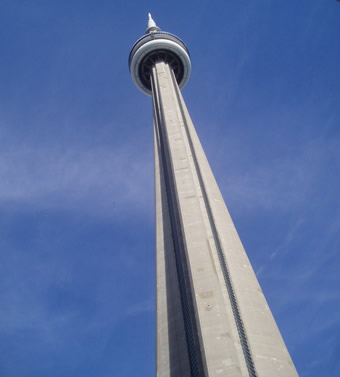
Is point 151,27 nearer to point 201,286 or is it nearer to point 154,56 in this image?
point 154,56

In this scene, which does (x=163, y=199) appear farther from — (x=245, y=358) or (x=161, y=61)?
(x=161, y=61)

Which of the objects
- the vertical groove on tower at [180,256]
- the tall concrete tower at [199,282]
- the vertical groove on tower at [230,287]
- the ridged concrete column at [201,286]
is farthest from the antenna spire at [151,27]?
the vertical groove on tower at [230,287]

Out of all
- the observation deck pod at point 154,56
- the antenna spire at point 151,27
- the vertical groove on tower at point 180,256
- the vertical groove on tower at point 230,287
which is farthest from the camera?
the antenna spire at point 151,27

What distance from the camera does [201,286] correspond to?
1662 centimetres

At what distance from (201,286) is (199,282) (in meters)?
0.28

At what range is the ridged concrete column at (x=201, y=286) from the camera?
13.9m

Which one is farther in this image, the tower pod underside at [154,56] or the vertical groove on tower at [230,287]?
the tower pod underside at [154,56]

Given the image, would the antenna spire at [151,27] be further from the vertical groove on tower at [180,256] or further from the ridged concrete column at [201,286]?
the ridged concrete column at [201,286]

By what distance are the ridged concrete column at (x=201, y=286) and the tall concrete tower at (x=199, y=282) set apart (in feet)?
0.12

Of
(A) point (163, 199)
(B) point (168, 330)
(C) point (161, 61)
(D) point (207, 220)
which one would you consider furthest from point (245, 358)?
(C) point (161, 61)

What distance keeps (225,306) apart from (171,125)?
57.9ft

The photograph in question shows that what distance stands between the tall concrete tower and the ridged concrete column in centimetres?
4

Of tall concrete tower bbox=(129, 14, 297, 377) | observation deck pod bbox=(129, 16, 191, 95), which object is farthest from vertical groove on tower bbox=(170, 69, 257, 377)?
observation deck pod bbox=(129, 16, 191, 95)

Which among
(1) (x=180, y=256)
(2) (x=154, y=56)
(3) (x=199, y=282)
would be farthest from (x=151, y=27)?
(3) (x=199, y=282)
